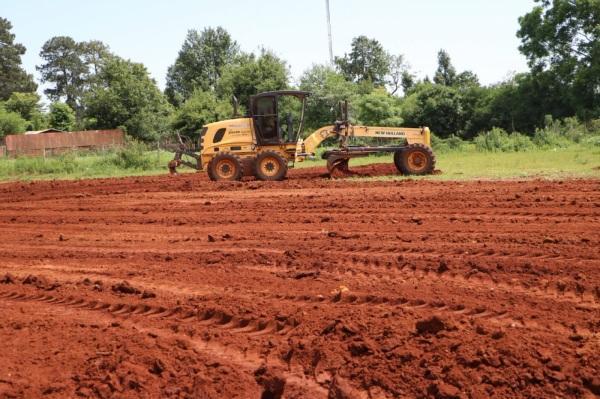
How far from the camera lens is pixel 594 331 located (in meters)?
4.77

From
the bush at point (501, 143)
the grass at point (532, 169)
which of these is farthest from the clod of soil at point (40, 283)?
the bush at point (501, 143)

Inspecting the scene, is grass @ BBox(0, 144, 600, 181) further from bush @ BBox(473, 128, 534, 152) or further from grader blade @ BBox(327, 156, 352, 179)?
grader blade @ BBox(327, 156, 352, 179)

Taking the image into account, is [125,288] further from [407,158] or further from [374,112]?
[374,112]

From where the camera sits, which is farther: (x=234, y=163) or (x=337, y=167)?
(x=337, y=167)

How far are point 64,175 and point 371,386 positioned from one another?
25.8 metres

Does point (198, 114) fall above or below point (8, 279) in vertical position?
above

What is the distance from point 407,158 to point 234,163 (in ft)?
18.0

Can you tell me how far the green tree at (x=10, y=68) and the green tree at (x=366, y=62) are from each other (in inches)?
1928

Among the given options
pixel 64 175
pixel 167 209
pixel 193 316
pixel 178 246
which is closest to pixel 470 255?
pixel 193 316

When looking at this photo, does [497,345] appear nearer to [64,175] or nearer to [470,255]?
[470,255]

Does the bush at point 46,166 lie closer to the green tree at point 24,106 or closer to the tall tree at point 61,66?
the green tree at point 24,106

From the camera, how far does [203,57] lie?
88688 millimetres

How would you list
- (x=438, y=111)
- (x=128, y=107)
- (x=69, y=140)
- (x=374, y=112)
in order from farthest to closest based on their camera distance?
1. (x=128, y=107)
2. (x=69, y=140)
3. (x=438, y=111)
4. (x=374, y=112)

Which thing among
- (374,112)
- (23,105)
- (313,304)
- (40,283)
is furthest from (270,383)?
(23,105)
